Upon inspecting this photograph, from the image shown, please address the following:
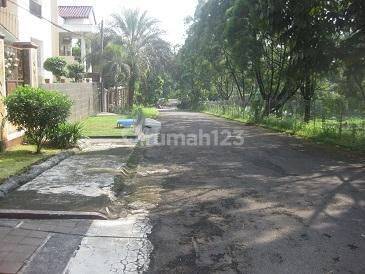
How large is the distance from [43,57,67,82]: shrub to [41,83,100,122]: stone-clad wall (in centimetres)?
138

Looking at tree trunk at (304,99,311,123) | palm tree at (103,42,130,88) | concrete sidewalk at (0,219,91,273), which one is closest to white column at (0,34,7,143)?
concrete sidewalk at (0,219,91,273)

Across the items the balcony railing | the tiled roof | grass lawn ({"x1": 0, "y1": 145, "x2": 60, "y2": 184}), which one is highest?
the tiled roof

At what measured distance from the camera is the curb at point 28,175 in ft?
26.3

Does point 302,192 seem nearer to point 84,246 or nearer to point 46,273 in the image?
point 84,246

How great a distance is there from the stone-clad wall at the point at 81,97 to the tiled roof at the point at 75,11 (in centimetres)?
1361

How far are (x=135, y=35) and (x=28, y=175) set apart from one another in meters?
29.5

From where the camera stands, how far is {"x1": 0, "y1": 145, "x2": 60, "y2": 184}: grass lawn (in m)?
9.41

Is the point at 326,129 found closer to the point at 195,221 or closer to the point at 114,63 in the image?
the point at 195,221

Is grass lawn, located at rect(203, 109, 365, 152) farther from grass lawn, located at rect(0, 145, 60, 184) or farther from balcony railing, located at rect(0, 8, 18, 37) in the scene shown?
balcony railing, located at rect(0, 8, 18, 37)

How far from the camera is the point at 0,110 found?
1189cm

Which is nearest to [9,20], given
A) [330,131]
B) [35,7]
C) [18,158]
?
[35,7]

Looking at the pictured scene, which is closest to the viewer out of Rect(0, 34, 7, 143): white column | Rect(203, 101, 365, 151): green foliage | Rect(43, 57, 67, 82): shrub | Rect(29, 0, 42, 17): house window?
Rect(0, 34, 7, 143): white column

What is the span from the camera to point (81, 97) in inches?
979

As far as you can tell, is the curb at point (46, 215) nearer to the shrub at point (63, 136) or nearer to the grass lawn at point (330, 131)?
the shrub at point (63, 136)
